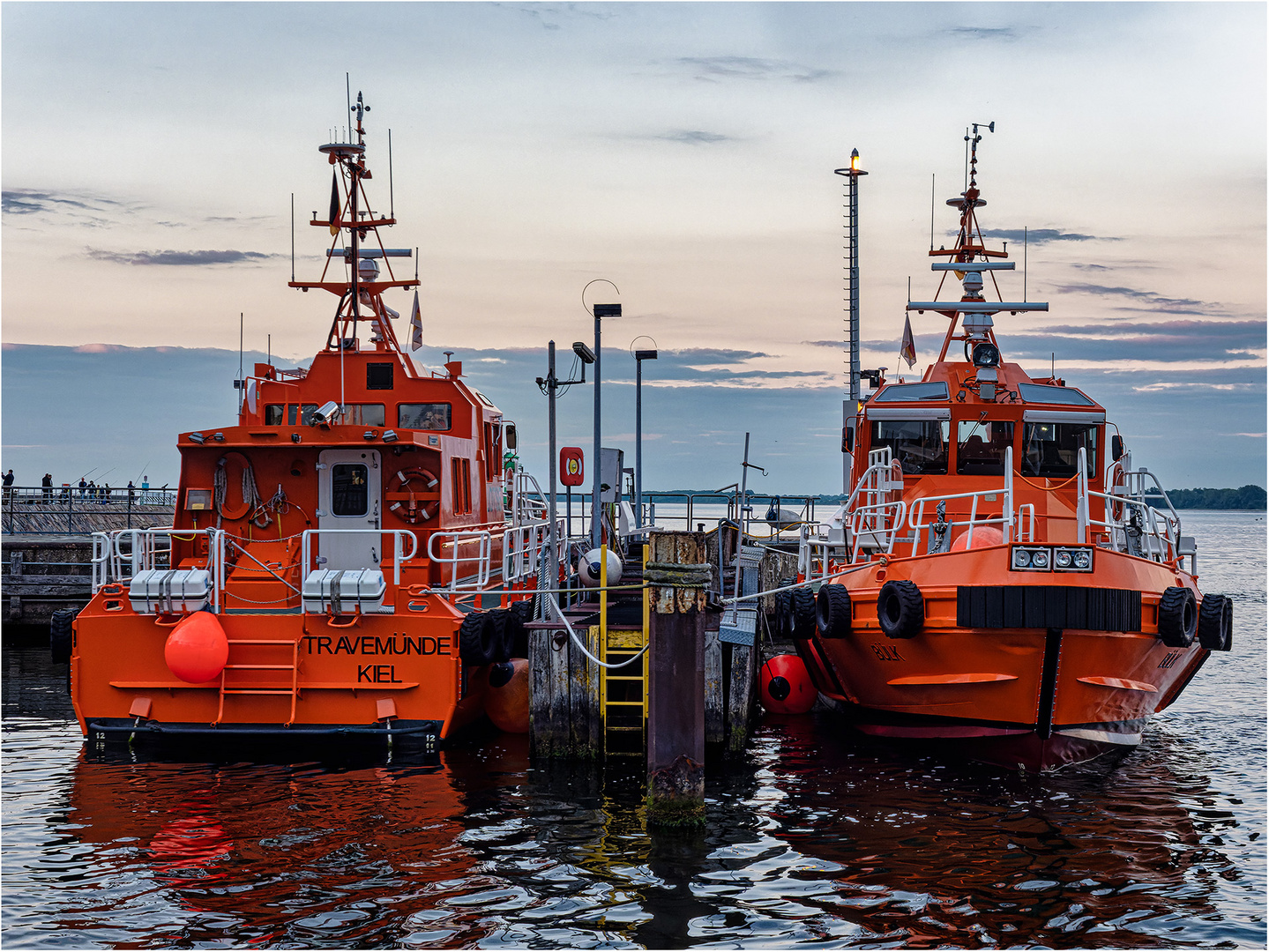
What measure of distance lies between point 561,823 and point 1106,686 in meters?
6.00

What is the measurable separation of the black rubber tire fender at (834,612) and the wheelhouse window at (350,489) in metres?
5.75

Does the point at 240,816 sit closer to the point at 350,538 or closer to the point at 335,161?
the point at 350,538

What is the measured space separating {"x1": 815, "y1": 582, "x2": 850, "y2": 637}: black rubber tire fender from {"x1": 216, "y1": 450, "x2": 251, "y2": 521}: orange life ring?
23.6 ft

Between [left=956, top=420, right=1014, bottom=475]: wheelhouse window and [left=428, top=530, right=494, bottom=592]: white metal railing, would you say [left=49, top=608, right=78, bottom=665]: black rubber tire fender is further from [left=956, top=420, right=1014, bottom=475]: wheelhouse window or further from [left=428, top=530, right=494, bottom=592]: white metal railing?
[left=956, top=420, right=1014, bottom=475]: wheelhouse window

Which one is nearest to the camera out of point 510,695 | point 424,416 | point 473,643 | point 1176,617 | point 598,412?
point 1176,617

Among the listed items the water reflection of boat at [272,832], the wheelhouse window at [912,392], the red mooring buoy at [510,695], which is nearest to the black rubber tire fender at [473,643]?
the water reflection of boat at [272,832]

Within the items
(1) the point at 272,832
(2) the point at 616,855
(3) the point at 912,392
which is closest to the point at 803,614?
(3) the point at 912,392

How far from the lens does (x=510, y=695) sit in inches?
580

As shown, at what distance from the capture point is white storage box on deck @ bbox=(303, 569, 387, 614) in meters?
12.6

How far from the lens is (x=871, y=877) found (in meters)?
9.77

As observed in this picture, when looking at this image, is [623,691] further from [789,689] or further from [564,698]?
[789,689]

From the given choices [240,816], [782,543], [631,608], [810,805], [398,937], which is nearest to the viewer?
[398,937]

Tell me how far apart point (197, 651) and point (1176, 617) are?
10.5 m

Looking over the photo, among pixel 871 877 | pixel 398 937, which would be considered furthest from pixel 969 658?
pixel 398 937
